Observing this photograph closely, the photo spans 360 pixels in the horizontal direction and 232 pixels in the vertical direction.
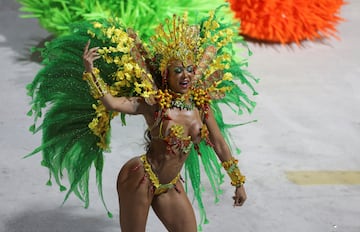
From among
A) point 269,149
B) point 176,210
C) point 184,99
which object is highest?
point 184,99

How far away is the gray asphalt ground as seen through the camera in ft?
5.50

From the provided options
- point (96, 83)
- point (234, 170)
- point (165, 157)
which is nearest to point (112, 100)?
point (96, 83)

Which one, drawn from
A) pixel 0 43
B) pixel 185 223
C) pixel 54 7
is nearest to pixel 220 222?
pixel 185 223

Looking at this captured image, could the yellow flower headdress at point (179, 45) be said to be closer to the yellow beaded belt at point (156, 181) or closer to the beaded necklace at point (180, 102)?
the beaded necklace at point (180, 102)

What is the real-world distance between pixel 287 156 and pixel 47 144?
800mm

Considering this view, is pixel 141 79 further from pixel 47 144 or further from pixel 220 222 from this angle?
pixel 220 222

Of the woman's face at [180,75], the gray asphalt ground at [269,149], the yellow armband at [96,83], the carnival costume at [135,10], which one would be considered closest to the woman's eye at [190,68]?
the woman's face at [180,75]

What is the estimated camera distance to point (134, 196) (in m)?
1.31

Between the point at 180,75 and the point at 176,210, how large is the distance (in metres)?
0.25

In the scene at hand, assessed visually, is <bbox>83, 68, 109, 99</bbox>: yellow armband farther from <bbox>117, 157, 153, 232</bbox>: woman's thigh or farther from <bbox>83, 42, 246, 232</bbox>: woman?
<bbox>117, 157, 153, 232</bbox>: woman's thigh

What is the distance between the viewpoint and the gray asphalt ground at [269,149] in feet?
5.50

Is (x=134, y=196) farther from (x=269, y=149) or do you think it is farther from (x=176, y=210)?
(x=269, y=149)

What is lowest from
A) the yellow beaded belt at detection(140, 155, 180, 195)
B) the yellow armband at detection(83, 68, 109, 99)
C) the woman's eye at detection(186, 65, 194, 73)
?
the yellow beaded belt at detection(140, 155, 180, 195)

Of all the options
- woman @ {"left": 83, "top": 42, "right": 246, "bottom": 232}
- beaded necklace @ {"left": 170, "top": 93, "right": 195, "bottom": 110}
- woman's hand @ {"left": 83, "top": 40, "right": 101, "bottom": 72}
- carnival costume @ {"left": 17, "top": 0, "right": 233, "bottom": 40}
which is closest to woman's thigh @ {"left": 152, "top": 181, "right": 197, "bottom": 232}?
woman @ {"left": 83, "top": 42, "right": 246, "bottom": 232}
